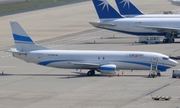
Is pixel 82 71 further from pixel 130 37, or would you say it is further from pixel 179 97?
pixel 130 37

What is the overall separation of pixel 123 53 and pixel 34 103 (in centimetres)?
2197

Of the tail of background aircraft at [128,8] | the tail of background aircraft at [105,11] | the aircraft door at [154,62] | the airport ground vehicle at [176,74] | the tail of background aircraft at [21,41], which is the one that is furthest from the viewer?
the tail of background aircraft at [128,8]

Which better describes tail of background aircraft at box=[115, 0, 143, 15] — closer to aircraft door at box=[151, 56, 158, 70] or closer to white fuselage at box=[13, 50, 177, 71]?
white fuselage at box=[13, 50, 177, 71]

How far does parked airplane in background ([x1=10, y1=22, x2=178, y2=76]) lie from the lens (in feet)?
288

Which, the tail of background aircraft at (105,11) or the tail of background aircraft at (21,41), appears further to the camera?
the tail of background aircraft at (105,11)

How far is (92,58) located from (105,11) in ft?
144

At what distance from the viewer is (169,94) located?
242ft

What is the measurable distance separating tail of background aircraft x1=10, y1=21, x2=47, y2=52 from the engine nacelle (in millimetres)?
9500

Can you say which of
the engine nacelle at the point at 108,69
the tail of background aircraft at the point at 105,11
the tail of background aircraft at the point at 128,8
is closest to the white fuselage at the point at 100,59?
the engine nacelle at the point at 108,69

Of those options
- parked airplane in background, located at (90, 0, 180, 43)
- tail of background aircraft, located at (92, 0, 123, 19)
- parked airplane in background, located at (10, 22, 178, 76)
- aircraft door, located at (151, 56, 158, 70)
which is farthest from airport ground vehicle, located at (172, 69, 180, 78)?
tail of background aircraft, located at (92, 0, 123, 19)

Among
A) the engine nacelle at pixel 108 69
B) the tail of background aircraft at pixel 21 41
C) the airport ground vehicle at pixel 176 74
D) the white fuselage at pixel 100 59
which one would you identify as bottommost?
the airport ground vehicle at pixel 176 74

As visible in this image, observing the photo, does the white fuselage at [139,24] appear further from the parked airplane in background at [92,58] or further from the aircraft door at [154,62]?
the aircraft door at [154,62]

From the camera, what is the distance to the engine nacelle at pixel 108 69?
289 feet

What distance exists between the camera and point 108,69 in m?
88.1
